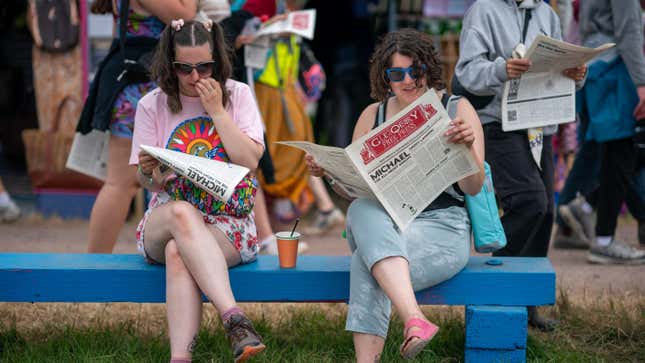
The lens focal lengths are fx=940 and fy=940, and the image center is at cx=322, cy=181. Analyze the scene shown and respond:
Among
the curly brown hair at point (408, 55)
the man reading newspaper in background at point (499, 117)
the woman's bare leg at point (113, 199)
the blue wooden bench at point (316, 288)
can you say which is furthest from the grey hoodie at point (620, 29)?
the woman's bare leg at point (113, 199)

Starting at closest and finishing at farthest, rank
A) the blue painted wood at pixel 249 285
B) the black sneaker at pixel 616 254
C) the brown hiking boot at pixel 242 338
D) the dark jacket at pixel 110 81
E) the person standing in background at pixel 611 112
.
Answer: the brown hiking boot at pixel 242 338 < the blue painted wood at pixel 249 285 < the dark jacket at pixel 110 81 < the person standing in background at pixel 611 112 < the black sneaker at pixel 616 254

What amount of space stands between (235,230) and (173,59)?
0.68 metres

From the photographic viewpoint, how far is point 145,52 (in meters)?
4.18

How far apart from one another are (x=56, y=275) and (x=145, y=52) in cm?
124

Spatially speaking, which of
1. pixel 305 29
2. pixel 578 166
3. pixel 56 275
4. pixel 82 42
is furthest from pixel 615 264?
pixel 82 42

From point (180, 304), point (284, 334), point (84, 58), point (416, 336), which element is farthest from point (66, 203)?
point (416, 336)

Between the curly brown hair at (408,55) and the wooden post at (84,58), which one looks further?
the wooden post at (84,58)

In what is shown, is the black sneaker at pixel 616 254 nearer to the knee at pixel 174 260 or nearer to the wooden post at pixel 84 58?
the knee at pixel 174 260

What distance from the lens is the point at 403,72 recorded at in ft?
11.1

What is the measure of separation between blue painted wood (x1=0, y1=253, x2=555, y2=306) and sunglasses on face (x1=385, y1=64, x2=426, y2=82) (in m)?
0.71

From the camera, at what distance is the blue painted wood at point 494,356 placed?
10.9 feet

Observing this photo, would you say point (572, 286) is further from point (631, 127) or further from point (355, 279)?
point (355, 279)

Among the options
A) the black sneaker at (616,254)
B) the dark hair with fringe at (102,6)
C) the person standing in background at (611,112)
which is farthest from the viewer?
the black sneaker at (616,254)

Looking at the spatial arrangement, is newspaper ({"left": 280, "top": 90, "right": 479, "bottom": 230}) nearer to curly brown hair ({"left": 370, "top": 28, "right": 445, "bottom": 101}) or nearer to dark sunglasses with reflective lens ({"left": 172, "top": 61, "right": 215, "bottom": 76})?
curly brown hair ({"left": 370, "top": 28, "right": 445, "bottom": 101})
